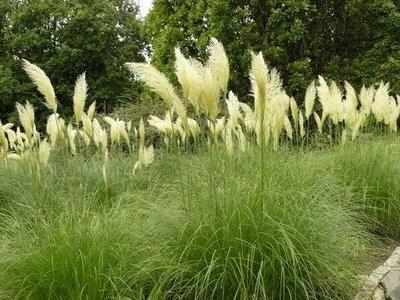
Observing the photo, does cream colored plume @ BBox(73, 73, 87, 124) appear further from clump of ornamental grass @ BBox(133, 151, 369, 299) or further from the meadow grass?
clump of ornamental grass @ BBox(133, 151, 369, 299)

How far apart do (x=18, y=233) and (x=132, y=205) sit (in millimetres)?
930

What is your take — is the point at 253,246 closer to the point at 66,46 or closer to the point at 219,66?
the point at 219,66

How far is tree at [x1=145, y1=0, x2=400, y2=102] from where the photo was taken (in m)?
12.4

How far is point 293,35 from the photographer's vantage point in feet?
40.2

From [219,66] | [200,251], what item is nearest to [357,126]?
[219,66]

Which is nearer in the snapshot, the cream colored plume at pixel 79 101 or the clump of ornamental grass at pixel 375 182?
the cream colored plume at pixel 79 101

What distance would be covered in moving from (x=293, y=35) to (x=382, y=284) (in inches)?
369

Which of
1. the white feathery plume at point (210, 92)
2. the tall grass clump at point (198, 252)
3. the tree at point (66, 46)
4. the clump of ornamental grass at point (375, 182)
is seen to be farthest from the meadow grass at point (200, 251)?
the tree at point (66, 46)

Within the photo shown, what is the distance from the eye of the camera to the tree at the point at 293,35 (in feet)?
40.6

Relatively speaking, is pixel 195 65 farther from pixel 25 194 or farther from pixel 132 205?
pixel 25 194

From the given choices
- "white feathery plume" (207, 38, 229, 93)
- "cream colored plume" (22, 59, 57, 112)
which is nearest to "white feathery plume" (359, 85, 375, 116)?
"white feathery plume" (207, 38, 229, 93)

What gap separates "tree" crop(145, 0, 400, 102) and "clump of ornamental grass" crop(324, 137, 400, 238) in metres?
6.92

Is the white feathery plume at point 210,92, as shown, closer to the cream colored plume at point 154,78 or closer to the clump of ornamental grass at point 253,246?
the cream colored plume at point 154,78

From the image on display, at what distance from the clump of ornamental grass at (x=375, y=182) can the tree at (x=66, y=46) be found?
1868cm
